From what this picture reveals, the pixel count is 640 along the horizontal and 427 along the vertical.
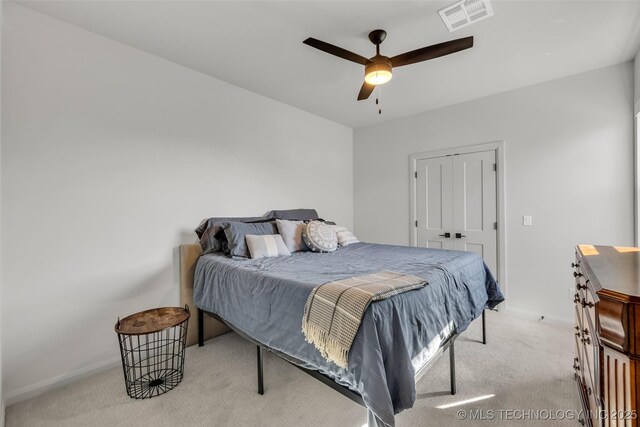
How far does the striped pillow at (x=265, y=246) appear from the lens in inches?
100

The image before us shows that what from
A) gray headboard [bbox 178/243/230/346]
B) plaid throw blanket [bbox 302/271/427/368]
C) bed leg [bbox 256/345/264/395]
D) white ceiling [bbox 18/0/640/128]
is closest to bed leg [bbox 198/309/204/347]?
gray headboard [bbox 178/243/230/346]

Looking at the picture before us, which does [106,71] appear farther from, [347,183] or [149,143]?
[347,183]

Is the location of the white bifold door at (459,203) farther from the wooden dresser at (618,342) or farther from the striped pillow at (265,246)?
the wooden dresser at (618,342)

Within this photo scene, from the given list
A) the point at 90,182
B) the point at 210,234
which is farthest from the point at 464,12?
the point at 90,182

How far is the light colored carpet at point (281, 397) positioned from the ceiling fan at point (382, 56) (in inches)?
90.9

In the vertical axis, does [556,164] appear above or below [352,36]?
below

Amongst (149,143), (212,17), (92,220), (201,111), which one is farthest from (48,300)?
(212,17)

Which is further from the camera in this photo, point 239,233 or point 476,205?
point 476,205

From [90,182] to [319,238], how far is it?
199 centimetres

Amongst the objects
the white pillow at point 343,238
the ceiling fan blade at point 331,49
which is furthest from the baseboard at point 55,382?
the ceiling fan blade at point 331,49

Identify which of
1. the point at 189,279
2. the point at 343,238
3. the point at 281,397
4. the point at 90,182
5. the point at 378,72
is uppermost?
the point at 378,72

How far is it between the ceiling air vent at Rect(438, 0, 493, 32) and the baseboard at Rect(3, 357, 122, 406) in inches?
143

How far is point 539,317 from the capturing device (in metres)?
3.14

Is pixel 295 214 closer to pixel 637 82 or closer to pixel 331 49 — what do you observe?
pixel 331 49
